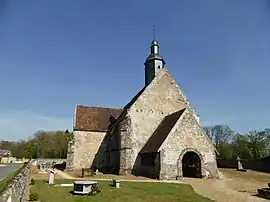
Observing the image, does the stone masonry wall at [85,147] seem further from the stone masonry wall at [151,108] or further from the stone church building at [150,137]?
the stone masonry wall at [151,108]

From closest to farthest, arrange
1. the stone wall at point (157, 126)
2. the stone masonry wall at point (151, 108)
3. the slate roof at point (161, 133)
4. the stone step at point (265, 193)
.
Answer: the stone step at point (265, 193)
the stone wall at point (157, 126)
the slate roof at point (161, 133)
the stone masonry wall at point (151, 108)

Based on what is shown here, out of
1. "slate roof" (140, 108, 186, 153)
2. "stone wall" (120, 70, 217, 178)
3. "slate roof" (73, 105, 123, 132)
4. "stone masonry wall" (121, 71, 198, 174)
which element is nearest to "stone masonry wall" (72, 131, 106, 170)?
"slate roof" (73, 105, 123, 132)

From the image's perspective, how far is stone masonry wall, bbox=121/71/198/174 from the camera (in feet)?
95.7

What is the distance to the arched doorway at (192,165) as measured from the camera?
2527cm

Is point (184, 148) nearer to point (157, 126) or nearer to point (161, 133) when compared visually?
point (161, 133)

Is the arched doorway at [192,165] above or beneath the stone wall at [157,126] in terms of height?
beneath

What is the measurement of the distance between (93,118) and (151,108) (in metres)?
11.3

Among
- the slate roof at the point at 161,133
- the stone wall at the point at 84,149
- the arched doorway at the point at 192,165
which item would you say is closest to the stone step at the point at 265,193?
the arched doorway at the point at 192,165

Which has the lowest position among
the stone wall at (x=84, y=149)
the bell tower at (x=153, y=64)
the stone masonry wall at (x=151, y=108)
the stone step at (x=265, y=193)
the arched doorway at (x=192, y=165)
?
the stone step at (x=265, y=193)

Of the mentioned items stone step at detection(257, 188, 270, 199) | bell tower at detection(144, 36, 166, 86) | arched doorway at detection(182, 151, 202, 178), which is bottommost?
stone step at detection(257, 188, 270, 199)

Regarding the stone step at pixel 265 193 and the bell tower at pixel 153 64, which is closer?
the stone step at pixel 265 193

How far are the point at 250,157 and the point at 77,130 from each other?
33710 mm

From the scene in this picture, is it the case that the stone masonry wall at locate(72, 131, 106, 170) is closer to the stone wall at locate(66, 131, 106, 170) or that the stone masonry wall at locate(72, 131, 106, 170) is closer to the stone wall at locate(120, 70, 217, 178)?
the stone wall at locate(66, 131, 106, 170)

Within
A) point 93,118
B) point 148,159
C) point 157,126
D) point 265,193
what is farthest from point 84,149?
point 265,193
